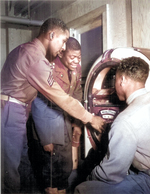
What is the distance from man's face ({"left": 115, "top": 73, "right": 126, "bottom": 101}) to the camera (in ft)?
5.44

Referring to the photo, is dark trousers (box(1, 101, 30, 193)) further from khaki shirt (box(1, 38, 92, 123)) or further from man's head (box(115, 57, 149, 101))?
man's head (box(115, 57, 149, 101))

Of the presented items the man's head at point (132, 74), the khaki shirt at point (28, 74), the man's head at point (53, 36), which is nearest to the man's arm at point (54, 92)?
the khaki shirt at point (28, 74)

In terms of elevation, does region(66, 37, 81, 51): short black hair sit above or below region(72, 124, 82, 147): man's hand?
above

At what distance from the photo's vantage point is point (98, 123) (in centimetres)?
173

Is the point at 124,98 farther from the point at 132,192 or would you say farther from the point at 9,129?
the point at 9,129

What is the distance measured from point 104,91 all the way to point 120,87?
0.54ft

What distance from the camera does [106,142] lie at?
1.65 m

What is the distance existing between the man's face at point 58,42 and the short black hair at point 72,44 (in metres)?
0.03

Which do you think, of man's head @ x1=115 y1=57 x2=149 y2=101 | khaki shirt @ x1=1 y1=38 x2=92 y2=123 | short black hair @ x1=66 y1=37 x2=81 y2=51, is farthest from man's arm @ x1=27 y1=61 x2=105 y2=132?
man's head @ x1=115 y1=57 x2=149 y2=101

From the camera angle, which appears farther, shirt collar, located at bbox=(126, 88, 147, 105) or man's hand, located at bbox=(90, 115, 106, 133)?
man's hand, located at bbox=(90, 115, 106, 133)

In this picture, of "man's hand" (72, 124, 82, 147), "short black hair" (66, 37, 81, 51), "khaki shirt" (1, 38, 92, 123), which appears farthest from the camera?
"man's hand" (72, 124, 82, 147)

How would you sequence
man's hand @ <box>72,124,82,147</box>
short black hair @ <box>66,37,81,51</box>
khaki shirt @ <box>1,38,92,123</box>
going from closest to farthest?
khaki shirt @ <box>1,38,92,123</box>
short black hair @ <box>66,37,81,51</box>
man's hand @ <box>72,124,82,147</box>

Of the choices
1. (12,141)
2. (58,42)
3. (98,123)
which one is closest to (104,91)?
(98,123)

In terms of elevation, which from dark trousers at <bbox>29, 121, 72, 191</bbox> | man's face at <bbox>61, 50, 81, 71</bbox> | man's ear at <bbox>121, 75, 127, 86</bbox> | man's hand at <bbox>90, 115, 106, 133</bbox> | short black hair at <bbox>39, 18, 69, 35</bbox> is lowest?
dark trousers at <bbox>29, 121, 72, 191</bbox>
